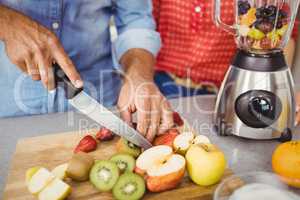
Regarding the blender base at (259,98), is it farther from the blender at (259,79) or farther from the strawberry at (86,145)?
the strawberry at (86,145)

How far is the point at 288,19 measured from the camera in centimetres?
103

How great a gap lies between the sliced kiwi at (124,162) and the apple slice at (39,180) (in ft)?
0.43

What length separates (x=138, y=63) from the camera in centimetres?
113

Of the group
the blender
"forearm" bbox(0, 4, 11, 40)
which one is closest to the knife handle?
"forearm" bbox(0, 4, 11, 40)

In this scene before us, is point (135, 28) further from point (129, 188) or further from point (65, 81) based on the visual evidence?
point (129, 188)

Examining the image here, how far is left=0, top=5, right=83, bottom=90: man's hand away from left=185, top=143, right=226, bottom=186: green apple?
0.28 m

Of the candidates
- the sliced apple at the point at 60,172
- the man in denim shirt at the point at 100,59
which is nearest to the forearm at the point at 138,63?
the man in denim shirt at the point at 100,59

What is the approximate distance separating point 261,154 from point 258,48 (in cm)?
25

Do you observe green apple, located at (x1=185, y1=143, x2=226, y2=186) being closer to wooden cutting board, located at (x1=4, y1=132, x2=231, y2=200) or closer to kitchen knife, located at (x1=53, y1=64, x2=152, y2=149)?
wooden cutting board, located at (x1=4, y1=132, x2=231, y2=200)

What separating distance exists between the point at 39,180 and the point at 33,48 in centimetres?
26

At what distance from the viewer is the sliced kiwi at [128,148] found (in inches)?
36.5

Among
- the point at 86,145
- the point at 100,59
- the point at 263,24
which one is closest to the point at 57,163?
the point at 86,145

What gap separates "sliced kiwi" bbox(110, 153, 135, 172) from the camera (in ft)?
2.84

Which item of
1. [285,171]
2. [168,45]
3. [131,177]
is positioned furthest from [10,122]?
[285,171]
